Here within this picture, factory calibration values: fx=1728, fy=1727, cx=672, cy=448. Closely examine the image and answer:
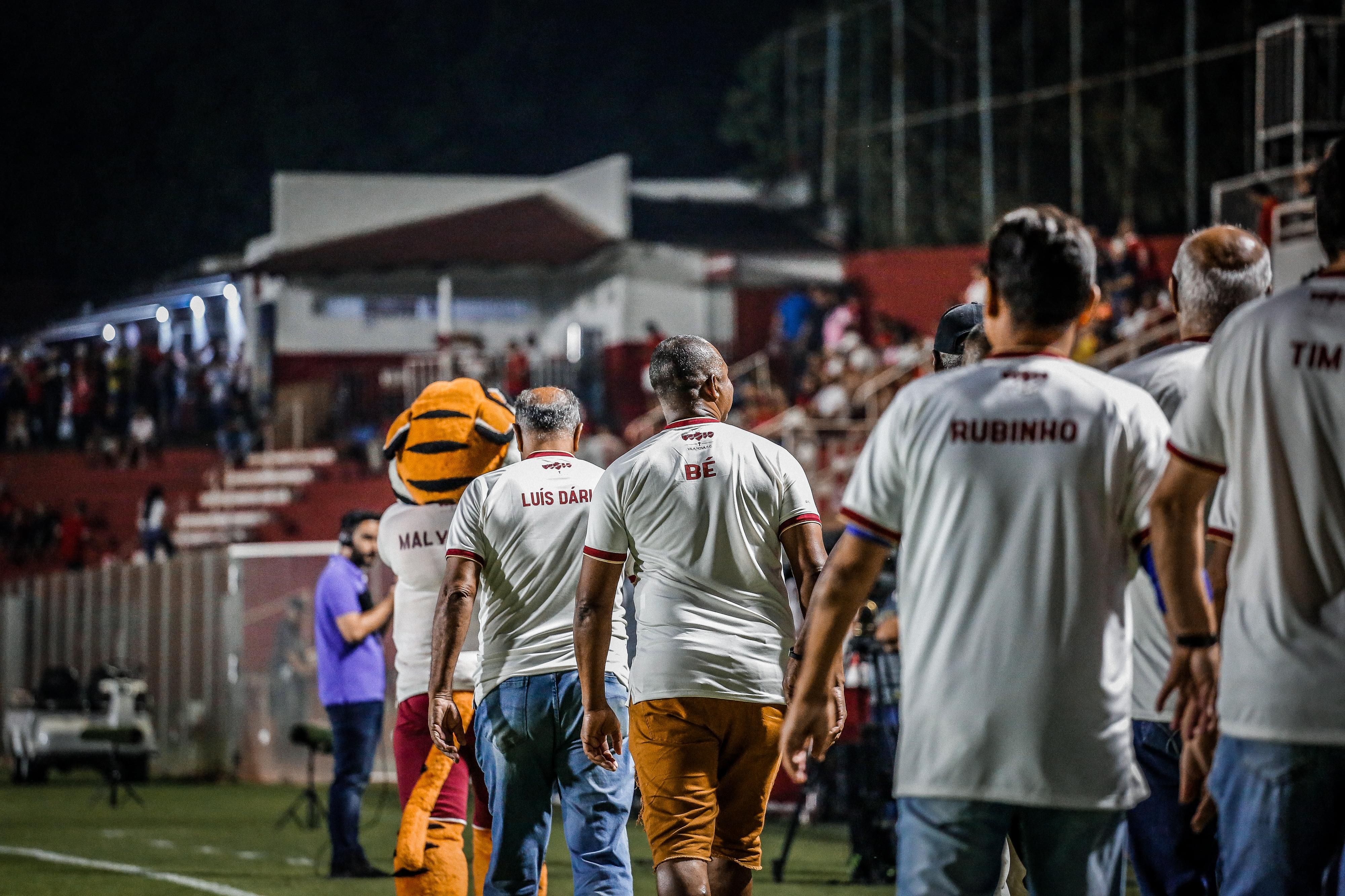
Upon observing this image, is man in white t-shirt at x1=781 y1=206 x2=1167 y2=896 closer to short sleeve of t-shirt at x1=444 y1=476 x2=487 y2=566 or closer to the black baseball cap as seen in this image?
the black baseball cap

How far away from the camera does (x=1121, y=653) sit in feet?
11.7

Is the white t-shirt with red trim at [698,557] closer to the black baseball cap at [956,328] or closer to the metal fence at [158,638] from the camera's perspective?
the black baseball cap at [956,328]

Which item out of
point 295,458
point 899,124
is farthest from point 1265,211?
point 899,124

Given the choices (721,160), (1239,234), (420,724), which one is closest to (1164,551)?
(1239,234)

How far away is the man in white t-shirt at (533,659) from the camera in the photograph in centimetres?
572

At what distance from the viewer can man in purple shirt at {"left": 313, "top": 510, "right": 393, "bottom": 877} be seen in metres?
10.2

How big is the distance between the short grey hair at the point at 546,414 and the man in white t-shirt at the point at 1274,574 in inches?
117

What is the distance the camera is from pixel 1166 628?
4488 mm

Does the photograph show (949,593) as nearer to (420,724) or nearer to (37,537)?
(420,724)

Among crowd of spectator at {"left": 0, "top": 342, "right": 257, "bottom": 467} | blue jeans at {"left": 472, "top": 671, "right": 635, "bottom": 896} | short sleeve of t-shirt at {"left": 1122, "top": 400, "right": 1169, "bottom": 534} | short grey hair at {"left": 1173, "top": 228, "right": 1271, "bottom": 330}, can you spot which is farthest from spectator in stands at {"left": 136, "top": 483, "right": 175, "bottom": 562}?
short sleeve of t-shirt at {"left": 1122, "top": 400, "right": 1169, "bottom": 534}

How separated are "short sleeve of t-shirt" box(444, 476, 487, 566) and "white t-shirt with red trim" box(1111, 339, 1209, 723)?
2373 millimetres

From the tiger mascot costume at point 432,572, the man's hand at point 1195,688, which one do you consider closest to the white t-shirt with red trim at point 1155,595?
the man's hand at point 1195,688

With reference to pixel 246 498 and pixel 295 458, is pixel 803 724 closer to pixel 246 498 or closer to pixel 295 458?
pixel 246 498

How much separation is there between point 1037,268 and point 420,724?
3988 mm
